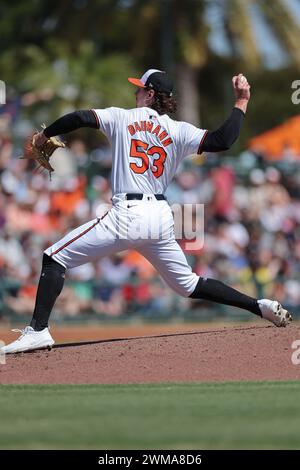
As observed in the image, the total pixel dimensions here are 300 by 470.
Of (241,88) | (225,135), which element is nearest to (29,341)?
(225,135)

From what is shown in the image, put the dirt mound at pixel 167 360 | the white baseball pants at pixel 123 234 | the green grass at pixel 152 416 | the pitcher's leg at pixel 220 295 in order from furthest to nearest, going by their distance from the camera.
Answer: the pitcher's leg at pixel 220 295 < the white baseball pants at pixel 123 234 < the dirt mound at pixel 167 360 < the green grass at pixel 152 416

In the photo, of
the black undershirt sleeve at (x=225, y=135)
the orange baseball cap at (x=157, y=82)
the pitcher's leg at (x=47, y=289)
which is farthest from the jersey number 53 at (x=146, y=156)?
the pitcher's leg at (x=47, y=289)

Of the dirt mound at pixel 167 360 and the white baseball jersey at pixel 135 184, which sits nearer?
the dirt mound at pixel 167 360

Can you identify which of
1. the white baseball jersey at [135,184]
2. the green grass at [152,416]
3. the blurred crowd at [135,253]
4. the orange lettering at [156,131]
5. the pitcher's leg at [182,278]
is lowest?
the green grass at [152,416]

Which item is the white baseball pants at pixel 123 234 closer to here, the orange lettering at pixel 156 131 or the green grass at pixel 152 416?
the orange lettering at pixel 156 131

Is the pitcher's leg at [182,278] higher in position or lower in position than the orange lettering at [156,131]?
lower

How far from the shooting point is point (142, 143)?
8.13 meters

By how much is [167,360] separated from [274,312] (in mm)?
1239

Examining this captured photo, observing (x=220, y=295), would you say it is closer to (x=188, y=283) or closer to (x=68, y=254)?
(x=188, y=283)

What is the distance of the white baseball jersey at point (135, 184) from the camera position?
8078 mm

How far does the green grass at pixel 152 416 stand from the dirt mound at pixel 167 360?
342 mm

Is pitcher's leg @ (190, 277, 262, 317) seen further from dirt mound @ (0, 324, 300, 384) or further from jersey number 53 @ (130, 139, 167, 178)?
jersey number 53 @ (130, 139, 167, 178)

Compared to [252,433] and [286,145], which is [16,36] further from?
[252,433]

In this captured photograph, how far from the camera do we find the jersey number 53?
8125 mm
